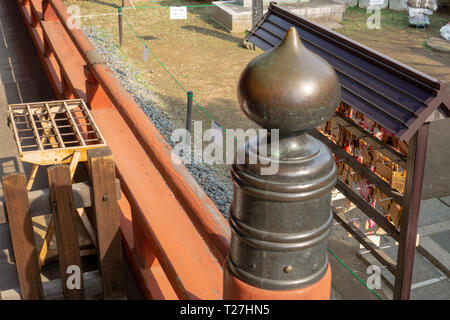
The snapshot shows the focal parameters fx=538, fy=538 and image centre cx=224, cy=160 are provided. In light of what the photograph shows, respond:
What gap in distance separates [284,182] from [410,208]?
105 inches

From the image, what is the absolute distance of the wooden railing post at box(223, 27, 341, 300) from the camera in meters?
0.99

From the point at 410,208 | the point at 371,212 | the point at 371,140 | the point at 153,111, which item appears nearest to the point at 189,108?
the point at 153,111

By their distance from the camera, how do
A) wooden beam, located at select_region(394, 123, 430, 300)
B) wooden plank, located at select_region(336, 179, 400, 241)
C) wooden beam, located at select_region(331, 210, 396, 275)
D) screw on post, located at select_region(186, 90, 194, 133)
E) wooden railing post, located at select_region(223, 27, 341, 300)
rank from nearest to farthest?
wooden railing post, located at select_region(223, 27, 341, 300)
wooden beam, located at select_region(394, 123, 430, 300)
wooden plank, located at select_region(336, 179, 400, 241)
wooden beam, located at select_region(331, 210, 396, 275)
screw on post, located at select_region(186, 90, 194, 133)

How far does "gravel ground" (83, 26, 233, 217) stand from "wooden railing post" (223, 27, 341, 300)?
191 inches

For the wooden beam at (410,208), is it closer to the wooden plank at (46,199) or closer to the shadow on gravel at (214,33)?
the wooden plank at (46,199)

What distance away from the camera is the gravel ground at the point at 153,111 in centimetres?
662

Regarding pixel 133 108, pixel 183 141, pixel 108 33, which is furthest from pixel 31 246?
pixel 108 33

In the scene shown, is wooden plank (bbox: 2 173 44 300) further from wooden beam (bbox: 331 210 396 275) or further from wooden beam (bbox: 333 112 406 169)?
wooden beam (bbox: 331 210 396 275)

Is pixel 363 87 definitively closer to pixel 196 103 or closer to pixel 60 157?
pixel 60 157

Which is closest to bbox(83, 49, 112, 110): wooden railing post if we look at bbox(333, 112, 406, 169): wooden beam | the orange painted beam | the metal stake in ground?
the orange painted beam

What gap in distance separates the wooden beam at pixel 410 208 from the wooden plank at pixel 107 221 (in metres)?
2.01

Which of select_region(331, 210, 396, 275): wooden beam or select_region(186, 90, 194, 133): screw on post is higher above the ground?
select_region(186, 90, 194, 133): screw on post

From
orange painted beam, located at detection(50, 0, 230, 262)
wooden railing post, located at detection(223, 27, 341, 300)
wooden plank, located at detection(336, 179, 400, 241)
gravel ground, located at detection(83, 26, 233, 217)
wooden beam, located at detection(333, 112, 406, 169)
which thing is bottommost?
gravel ground, located at detection(83, 26, 233, 217)

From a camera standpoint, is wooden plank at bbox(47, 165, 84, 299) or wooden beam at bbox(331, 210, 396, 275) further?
wooden beam at bbox(331, 210, 396, 275)
